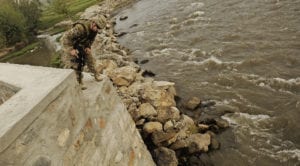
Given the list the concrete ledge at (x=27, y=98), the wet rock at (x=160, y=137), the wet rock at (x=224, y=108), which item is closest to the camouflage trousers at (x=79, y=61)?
the concrete ledge at (x=27, y=98)

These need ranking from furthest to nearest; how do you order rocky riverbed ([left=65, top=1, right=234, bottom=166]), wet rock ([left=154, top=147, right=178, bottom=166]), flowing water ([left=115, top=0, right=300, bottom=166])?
flowing water ([left=115, top=0, right=300, bottom=166]) < rocky riverbed ([left=65, top=1, right=234, bottom=166]) < wet rock ([left=154, top=147, right=178, bottom=166])

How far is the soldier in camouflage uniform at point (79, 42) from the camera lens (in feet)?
26.8

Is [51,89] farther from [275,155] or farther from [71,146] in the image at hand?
[275,155]

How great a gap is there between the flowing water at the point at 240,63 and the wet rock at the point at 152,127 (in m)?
2.31

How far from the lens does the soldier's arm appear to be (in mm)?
8141

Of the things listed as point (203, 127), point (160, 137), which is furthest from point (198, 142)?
point (160, 137)

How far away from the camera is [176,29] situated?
29078 millimetres

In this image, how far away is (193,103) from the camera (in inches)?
638

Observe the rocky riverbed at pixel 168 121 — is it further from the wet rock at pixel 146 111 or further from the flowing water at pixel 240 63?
the flowing water at pixel 240 63

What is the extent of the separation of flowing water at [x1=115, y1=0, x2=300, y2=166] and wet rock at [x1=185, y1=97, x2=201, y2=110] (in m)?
0.77

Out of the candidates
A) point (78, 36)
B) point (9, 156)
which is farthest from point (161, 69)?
point (9, 156)

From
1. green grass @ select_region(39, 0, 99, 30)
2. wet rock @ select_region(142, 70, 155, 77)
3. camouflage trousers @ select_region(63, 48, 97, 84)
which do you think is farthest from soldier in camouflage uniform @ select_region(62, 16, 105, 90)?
green grass @ select_region(39, 0, 99, 30)

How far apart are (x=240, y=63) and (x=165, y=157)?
9.40m

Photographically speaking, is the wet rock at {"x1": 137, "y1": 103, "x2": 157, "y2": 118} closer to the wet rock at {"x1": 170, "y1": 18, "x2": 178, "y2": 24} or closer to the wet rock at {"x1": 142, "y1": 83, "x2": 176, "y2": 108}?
the wet rock at {"x1": 142, "y1": 83, "x2": 176, "y2": 108}
